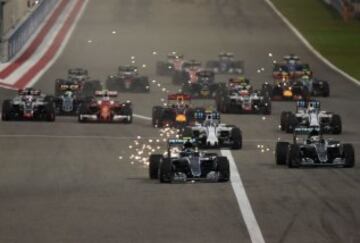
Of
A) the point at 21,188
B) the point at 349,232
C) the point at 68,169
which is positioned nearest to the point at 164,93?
the point at 68,169

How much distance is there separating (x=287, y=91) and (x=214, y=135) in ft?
67.1

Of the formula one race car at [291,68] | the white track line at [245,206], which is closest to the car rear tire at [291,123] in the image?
the white track line at [245,206]

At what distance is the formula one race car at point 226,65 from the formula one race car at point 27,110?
94.6ft

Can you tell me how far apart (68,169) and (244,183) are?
4.83 metres

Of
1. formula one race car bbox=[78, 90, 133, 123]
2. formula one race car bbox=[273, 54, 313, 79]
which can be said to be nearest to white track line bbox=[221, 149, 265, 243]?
formula one race car bbox=[78, 90, 133, 123]

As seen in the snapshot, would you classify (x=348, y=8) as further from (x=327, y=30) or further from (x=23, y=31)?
(x=23, y=31)

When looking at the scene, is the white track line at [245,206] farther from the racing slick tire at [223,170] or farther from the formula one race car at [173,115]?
the formula one race car at [173,115]

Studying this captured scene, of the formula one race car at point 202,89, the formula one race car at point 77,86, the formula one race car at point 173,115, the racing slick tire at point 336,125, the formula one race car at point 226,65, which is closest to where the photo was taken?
the racing slick tire at point 336,125

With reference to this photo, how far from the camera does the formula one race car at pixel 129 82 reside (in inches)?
2406

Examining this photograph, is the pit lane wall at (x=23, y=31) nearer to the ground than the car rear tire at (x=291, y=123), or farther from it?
farther from it

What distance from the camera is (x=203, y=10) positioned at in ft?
362

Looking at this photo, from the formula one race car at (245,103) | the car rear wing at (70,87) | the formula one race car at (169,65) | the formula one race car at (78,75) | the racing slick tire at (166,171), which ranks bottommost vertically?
the racing slick tire at (166,171)

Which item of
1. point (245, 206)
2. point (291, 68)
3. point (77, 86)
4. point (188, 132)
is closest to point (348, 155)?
point (188, 132)

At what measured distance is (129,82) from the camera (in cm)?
6147
